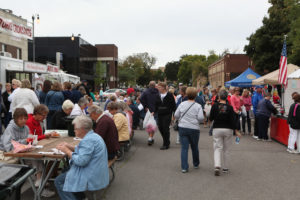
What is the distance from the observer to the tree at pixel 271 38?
3681 cm

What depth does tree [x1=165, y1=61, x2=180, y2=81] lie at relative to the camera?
139m

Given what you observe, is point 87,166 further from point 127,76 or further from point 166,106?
point 127,76

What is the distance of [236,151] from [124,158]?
10.9 feet

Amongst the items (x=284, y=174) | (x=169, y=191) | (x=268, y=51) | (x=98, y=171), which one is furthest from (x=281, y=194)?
(x=268, y=51)

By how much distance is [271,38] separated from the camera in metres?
37.2

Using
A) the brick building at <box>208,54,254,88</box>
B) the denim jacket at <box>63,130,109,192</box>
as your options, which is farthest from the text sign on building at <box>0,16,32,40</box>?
the brick building at <box>208,54,254,88</box>

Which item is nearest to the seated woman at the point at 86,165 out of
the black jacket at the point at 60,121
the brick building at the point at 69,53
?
the black jacket at the point at 60,121

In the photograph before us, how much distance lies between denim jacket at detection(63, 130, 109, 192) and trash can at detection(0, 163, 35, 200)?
526 millimetres

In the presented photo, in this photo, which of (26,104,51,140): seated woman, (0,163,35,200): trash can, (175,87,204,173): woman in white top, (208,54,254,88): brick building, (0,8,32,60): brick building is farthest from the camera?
(208,54,254,88): brick building

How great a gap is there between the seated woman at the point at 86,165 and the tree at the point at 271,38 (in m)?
36.7

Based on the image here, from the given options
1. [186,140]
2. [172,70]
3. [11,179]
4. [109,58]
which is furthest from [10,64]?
[172,70]

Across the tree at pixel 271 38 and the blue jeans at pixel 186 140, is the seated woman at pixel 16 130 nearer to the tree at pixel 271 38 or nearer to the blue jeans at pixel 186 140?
the blue jeans at pixel 186 140

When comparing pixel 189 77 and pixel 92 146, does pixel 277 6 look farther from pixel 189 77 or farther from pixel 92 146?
pixel 189 77

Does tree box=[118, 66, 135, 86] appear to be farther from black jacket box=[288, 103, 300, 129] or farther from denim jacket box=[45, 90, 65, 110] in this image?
black jacket box=[288, 103, 300, 129]
